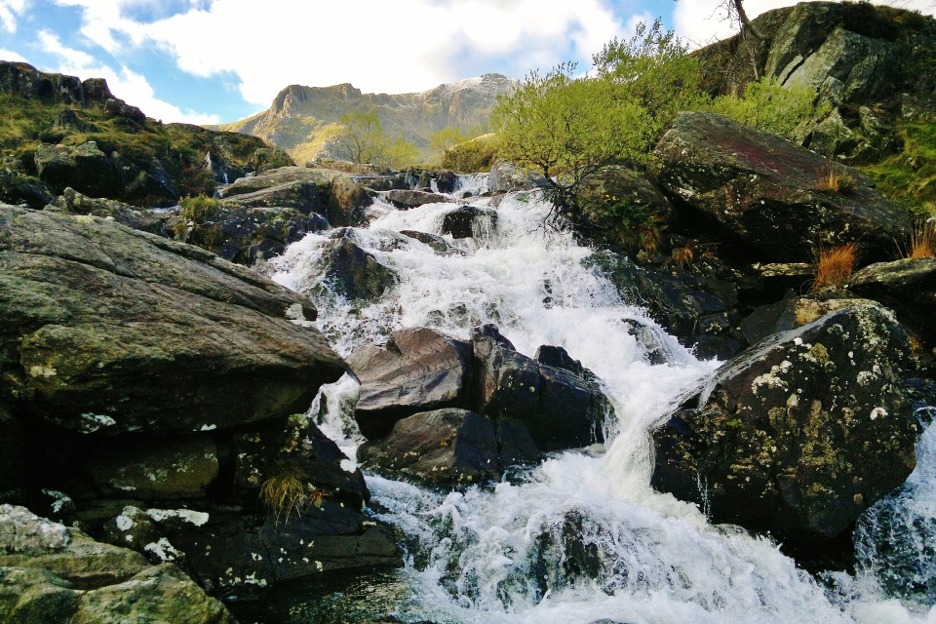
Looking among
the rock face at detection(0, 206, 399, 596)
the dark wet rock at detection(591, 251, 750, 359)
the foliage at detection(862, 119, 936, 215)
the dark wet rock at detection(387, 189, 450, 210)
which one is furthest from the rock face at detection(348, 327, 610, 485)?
the dark wet rock at detection(387, 189, 450, 210)

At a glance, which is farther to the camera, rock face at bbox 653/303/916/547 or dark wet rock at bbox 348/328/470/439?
dark wet rock at bbox 348/328/470/439

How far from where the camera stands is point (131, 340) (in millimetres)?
5484

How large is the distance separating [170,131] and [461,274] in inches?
1926

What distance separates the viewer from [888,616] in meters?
6.12

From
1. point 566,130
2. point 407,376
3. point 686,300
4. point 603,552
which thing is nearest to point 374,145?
point 566,130

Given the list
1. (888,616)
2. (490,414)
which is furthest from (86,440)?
(888,616)

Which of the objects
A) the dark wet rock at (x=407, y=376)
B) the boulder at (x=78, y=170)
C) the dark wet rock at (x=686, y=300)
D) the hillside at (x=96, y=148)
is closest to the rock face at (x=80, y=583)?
the dark wet rock at (x=407, y=376)

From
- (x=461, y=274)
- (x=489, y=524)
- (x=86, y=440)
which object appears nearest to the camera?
(x=86, y=440)

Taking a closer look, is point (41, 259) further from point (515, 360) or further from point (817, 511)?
point (817, 511)

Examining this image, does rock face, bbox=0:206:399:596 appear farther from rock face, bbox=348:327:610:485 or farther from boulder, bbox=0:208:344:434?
rock face, bbox=348:327:610:485

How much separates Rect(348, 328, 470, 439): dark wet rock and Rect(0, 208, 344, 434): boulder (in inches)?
103

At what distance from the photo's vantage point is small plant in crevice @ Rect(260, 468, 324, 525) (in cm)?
638

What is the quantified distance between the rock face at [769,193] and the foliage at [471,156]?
3230 cm

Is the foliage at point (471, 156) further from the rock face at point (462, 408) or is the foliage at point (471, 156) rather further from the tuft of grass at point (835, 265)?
the rock face at point (462, 408)
